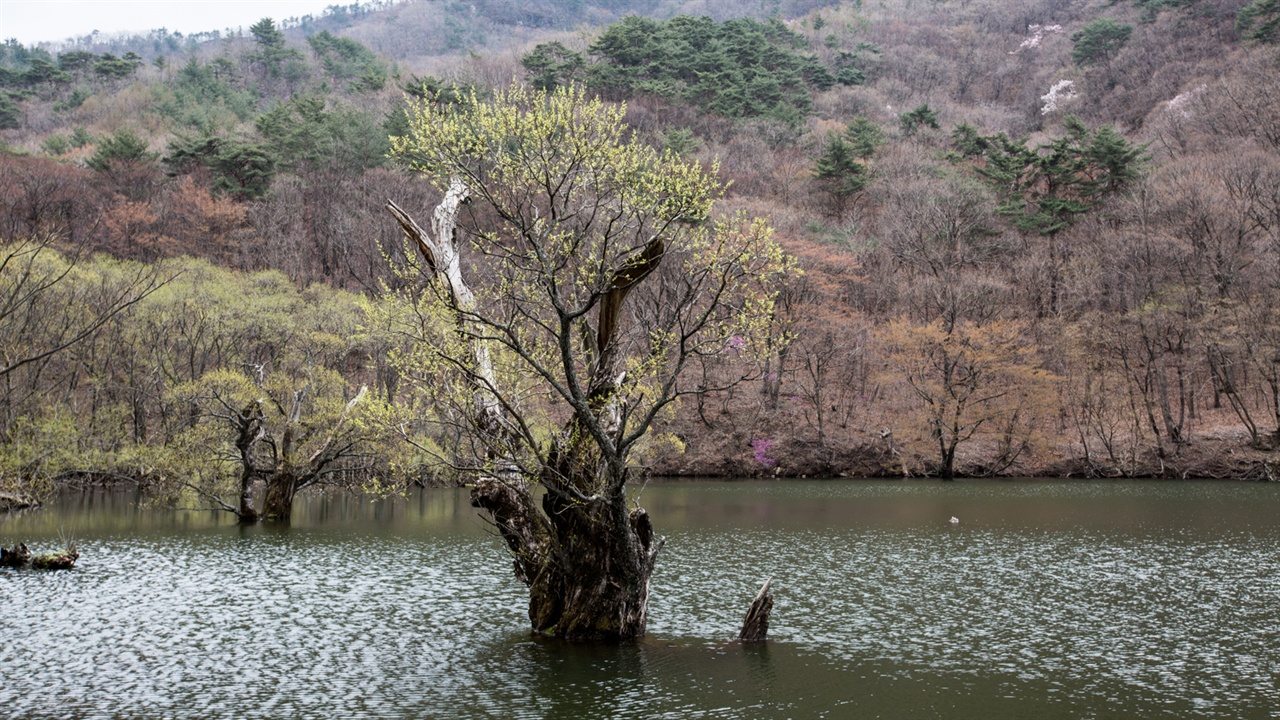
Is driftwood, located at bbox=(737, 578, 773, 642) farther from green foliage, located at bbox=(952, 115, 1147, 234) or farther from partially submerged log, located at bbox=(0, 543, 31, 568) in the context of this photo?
green foliage, located at bbox=(952, 115, 1147, 234)

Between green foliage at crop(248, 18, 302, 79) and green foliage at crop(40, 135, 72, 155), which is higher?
green foliage at crop(248, 18, 302, 79)

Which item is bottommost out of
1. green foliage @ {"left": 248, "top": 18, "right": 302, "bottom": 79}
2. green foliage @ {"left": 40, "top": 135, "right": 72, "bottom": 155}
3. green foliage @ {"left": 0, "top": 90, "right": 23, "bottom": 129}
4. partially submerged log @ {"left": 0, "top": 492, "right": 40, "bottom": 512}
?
partially submerged log @ {"left": 0, "top": 492, "right": 40, "bottom": 512}

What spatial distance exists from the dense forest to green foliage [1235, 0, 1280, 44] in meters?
0.25

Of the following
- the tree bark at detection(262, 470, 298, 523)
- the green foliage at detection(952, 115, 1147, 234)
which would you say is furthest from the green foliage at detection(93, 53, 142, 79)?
the green foliage at detection(952, 115, 1147, 234)

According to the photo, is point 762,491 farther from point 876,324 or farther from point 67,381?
point 67,381

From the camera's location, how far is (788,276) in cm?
5500

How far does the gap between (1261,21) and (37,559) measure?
9322cm

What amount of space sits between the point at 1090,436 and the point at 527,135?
47706 millimetres

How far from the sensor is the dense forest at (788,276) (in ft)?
124

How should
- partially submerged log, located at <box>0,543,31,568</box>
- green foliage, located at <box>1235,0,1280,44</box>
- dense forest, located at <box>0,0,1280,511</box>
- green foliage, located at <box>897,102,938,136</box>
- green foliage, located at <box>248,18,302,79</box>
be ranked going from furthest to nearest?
green foliage, located at <box>248,18,302,79</box> → green foliage, located at <box>897,102,938,136</box> → green foliage, located at <box>1235,0,1280,44</box> → dense forest, located at <box>0,0,1280,511</box> → partially submerged log, located at <box>0,543,31,568</box>

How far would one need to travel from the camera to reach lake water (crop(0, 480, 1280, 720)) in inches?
488

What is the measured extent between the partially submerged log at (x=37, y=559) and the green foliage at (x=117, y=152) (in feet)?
169

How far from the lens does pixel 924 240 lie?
2400 inches

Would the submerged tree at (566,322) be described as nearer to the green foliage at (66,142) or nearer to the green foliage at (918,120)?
the green foliage at (918,120)
